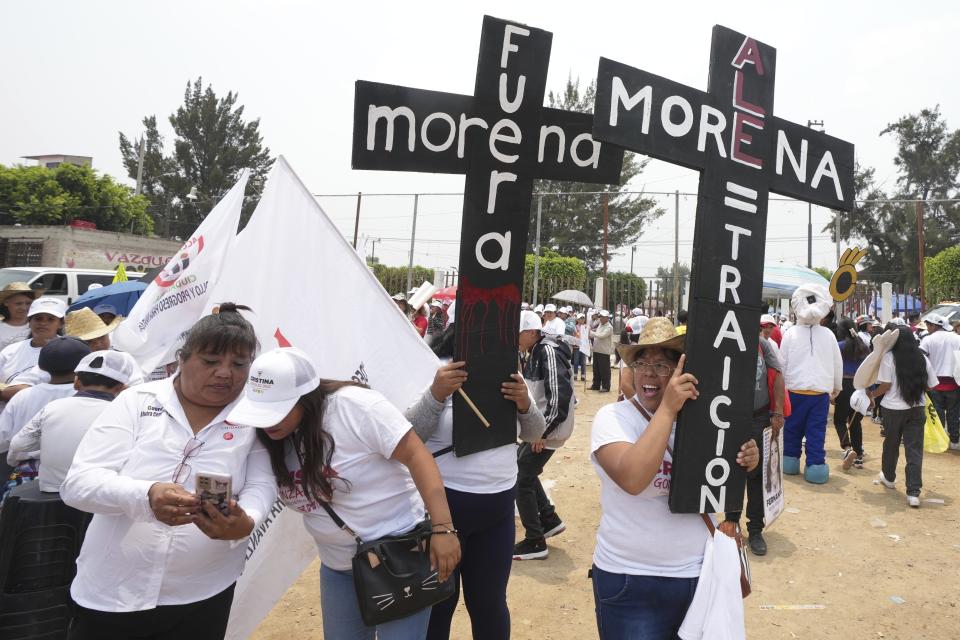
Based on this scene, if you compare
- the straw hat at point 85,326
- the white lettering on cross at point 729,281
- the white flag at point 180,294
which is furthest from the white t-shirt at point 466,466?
the straw hat at point 85,326

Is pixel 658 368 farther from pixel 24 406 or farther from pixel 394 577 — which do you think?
pixel 24 406

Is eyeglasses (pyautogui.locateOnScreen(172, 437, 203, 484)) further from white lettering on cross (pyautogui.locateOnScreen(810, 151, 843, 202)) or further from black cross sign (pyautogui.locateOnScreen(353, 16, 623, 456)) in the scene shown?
white lettering on cross (pyautogui.locateOnScreen(810, 151, 843, 202))

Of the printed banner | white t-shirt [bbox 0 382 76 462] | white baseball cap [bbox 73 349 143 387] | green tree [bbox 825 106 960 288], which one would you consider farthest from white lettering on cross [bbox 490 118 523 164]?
green tree [bbox 825 106 960 288]

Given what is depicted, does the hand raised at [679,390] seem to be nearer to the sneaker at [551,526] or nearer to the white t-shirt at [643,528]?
the white t-shirt at [643,528]

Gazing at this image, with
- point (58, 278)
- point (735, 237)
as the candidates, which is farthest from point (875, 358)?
point (58, 278)

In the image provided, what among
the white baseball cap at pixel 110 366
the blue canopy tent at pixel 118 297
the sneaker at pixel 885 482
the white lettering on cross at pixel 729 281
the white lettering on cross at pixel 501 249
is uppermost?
the white lettering on cross at pixel 501 249

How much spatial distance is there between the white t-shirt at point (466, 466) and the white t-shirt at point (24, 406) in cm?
203

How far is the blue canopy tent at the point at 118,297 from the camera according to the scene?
7383 mm

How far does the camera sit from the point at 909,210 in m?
41.2

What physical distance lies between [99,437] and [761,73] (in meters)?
2.67

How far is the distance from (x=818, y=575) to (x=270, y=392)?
4694 millimetres

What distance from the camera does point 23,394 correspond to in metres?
3.46

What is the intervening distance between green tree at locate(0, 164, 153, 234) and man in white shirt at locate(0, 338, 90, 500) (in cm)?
3875

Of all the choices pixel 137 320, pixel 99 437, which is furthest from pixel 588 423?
pixel 99 437
